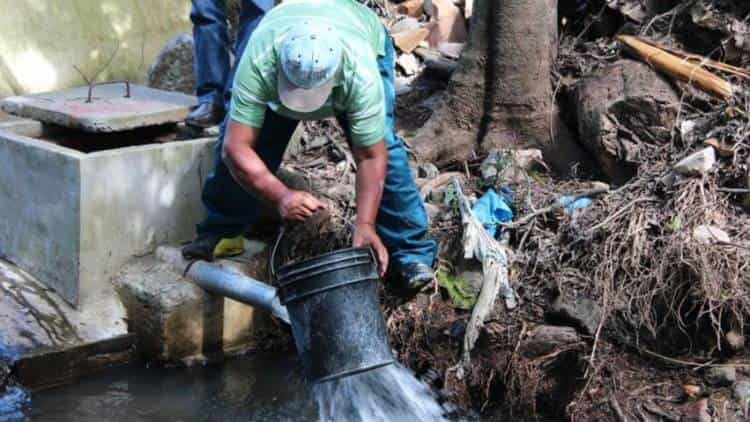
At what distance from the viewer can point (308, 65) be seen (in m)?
3.68

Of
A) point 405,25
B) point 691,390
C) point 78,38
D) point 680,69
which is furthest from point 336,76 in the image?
point 78,38

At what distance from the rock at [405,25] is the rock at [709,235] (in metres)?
3.09

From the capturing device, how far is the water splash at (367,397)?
147 inches

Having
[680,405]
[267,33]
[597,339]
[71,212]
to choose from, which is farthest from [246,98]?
[680,405]

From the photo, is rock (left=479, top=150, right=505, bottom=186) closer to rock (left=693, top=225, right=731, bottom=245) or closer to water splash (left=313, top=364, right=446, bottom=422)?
rock (left=693, top=225, right=731, bottom=245)

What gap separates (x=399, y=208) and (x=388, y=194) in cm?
9

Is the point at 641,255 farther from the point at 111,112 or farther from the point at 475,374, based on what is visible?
the point at 111,112

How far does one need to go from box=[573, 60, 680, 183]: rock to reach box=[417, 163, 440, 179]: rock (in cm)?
82

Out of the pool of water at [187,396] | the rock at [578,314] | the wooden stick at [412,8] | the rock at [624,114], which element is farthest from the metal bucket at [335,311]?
the wooden stick at [412,8]

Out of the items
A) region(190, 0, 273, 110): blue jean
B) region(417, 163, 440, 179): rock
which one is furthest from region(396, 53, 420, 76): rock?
region(190, 0, 273, 110): blue jean

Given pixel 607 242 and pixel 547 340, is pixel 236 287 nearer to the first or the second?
pixel 547 340

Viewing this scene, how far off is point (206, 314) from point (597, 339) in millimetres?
1899

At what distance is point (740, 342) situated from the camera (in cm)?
417

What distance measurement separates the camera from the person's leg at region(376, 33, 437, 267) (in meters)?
4.59
